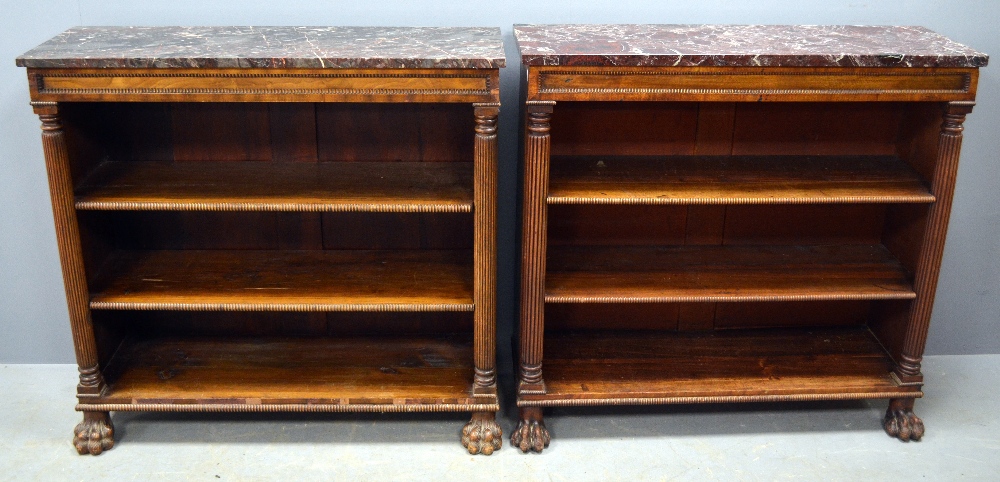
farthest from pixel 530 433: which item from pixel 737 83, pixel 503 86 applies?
pixel 737 83

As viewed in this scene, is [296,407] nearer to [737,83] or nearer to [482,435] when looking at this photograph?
[482,435]

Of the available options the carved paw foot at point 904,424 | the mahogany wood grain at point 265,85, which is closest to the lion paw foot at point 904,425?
the carved paw foot at point 904,424

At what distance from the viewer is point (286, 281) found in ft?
9.46

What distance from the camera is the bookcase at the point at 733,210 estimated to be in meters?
2.47

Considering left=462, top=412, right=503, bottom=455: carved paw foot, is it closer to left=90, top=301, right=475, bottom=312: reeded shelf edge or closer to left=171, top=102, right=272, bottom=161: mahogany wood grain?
left=90, top=301, right=475, bottom=312: reeded shelf edge

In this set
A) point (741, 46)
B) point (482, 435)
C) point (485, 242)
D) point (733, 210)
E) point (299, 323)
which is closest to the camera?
point (741, 46)

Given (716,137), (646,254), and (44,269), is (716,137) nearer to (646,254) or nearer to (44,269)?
(646,254)

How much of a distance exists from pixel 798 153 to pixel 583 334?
35.9 inches

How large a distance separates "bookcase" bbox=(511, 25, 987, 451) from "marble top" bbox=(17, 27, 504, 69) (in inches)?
7.3

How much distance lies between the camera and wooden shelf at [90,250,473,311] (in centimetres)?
274

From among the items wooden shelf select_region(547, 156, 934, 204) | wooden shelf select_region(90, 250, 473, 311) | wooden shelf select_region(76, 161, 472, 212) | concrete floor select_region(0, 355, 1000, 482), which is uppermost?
wooden shelf select_region(547, 156, 934, 204)

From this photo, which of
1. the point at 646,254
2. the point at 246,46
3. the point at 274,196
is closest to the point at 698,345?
the point at 646,254

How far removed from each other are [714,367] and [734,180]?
629 mm

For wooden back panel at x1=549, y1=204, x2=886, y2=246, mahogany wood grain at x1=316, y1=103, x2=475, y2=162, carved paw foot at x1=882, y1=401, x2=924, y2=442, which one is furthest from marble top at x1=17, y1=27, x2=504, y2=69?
carved paw foot at x1=882, y1=401, x2=924, y2=442
